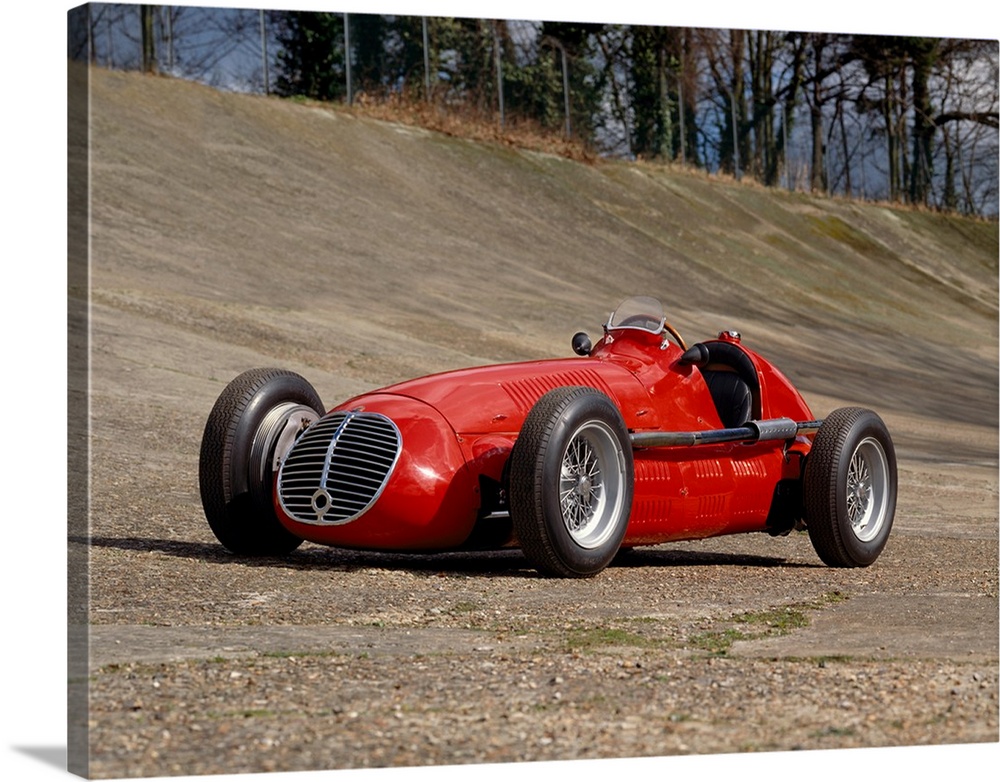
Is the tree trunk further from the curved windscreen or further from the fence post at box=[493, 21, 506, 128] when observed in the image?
the fence post at box=[493, 21, 506, 128]

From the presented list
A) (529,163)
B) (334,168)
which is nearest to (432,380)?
(334,168)

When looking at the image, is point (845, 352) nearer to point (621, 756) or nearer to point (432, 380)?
point (432, 380)

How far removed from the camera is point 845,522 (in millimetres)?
9656

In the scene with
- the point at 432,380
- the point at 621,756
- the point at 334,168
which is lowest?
the point at 621,756

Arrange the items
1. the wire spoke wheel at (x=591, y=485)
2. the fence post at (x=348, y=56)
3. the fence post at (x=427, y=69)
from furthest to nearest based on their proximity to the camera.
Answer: the fence post at (x=348, y=56) < the fence post at (x=427, y=69) < the wire spoke wheel at (x=591, y=485)

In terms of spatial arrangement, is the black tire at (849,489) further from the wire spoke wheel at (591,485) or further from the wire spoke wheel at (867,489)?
the wire spoke wheel at (591,485)

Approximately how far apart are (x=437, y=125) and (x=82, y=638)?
105 ft

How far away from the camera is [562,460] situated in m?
7.98

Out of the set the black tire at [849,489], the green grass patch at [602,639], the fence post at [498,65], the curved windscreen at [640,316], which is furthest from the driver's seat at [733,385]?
the fence post at [498,65]

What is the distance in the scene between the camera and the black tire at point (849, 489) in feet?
31.6

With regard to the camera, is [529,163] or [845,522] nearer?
[845,522]

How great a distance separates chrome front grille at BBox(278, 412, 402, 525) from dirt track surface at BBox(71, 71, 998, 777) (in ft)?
1.14

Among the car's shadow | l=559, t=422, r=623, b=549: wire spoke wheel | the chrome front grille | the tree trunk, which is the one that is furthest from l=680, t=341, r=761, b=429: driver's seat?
the tree trunk

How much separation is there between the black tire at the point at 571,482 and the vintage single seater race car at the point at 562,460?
0.03 feet
